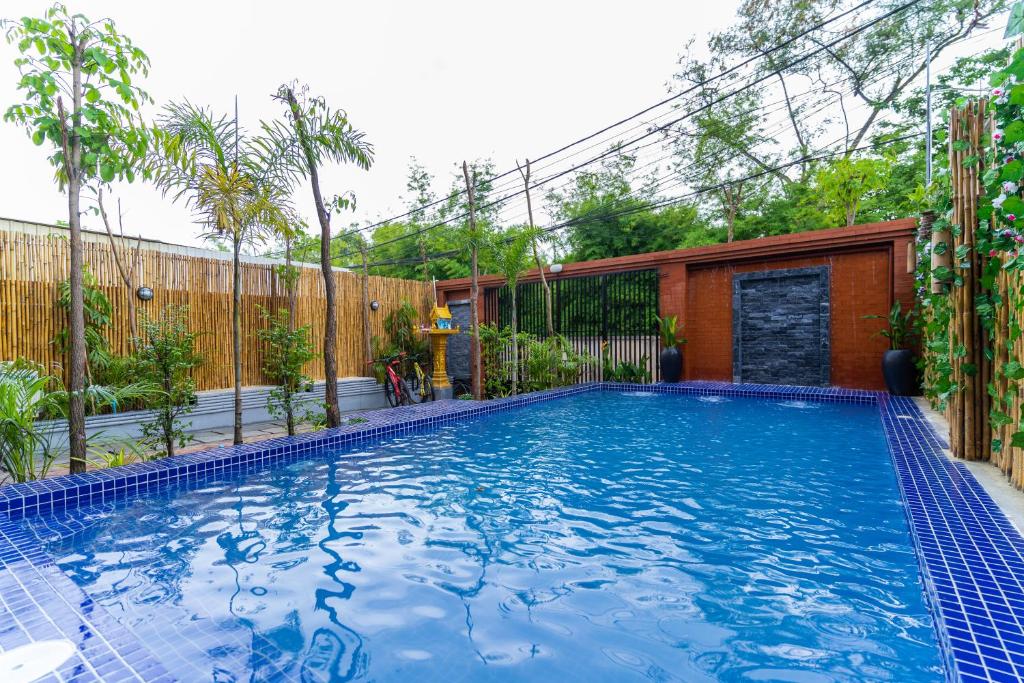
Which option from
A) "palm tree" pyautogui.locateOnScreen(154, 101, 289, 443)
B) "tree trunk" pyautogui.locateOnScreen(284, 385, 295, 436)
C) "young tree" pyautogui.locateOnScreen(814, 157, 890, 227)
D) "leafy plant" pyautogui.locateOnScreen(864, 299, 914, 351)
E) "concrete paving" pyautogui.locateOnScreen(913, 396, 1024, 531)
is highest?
"young tree" pyautogui.locateOnScreen(814, 157, 890, 227)

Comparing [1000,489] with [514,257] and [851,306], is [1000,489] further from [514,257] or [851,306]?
[514,257]

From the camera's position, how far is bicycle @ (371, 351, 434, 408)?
28.0 feet

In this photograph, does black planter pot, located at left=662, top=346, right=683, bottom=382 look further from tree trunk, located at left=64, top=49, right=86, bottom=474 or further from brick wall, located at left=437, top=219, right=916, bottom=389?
tree trunk, located at left=64, top=49, right=86, bottom=474

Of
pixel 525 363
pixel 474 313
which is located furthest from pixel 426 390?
pixel 474 313

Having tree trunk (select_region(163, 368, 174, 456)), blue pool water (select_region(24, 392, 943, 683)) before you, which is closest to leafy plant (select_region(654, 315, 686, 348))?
blue pool water (select_region(24, 392, 943, 683))

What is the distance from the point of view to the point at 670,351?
8.72 meters

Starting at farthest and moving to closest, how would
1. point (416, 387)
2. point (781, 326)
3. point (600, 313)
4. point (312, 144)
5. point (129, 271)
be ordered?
point (600, 313) → point (416, 387) → point (781, 326) → point (129, 271) → point (312, 144)

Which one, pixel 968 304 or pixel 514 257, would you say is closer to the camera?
pixel 968 304

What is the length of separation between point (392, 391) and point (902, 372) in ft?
24.3

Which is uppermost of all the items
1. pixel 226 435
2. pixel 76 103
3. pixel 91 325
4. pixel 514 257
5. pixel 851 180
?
pixel 851 180

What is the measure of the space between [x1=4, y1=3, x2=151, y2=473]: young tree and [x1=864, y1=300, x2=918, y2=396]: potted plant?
8154 millimetres

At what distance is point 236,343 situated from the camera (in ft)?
15.1

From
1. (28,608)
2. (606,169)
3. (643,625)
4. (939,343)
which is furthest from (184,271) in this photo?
(606,169)

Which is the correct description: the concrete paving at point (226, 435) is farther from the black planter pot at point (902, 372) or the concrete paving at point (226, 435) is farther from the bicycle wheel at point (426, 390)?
the black planter pot at point (902, 372)
